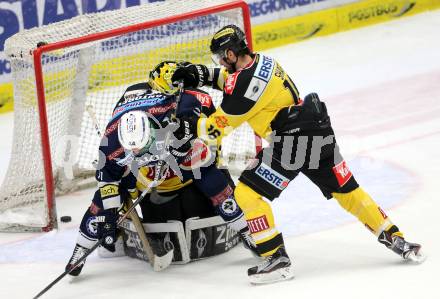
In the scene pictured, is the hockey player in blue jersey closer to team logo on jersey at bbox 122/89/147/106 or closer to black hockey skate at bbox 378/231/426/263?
team logo on jersey at bbox 122/89/147/106

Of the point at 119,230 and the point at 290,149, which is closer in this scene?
the point at 290,149

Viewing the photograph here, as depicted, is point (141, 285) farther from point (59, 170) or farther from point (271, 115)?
point (59, 170)

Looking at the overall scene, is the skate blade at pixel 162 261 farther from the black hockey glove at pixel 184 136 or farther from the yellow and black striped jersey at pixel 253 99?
the yellow and black striped jersey at pixel 253 99

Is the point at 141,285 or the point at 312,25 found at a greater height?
the point at 312,25

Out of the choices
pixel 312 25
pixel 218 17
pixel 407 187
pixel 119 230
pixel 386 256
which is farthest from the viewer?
pixel 312 25

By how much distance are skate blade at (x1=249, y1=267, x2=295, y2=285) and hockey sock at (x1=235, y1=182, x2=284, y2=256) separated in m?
0.10

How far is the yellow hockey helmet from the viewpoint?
5258 mm

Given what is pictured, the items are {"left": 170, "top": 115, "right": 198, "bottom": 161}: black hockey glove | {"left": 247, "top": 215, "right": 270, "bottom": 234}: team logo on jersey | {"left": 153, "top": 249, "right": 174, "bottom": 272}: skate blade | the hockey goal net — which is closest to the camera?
{"left": 247, "top": 215, "right": 270, "bottom": 234}: team logo on jersey

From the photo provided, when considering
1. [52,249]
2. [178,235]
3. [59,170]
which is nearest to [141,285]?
[178,235]

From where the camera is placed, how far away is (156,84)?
5312 millimetres

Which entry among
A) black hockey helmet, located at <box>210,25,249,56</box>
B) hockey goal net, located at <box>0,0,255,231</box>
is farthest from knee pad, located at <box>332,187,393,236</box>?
hockey goal net, located at <box>0,0,255,231</box>

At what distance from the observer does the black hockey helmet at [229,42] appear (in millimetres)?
4543

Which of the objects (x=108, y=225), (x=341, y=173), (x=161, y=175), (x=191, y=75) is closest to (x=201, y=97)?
(x=191, y=75)

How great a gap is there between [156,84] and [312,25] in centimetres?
470
